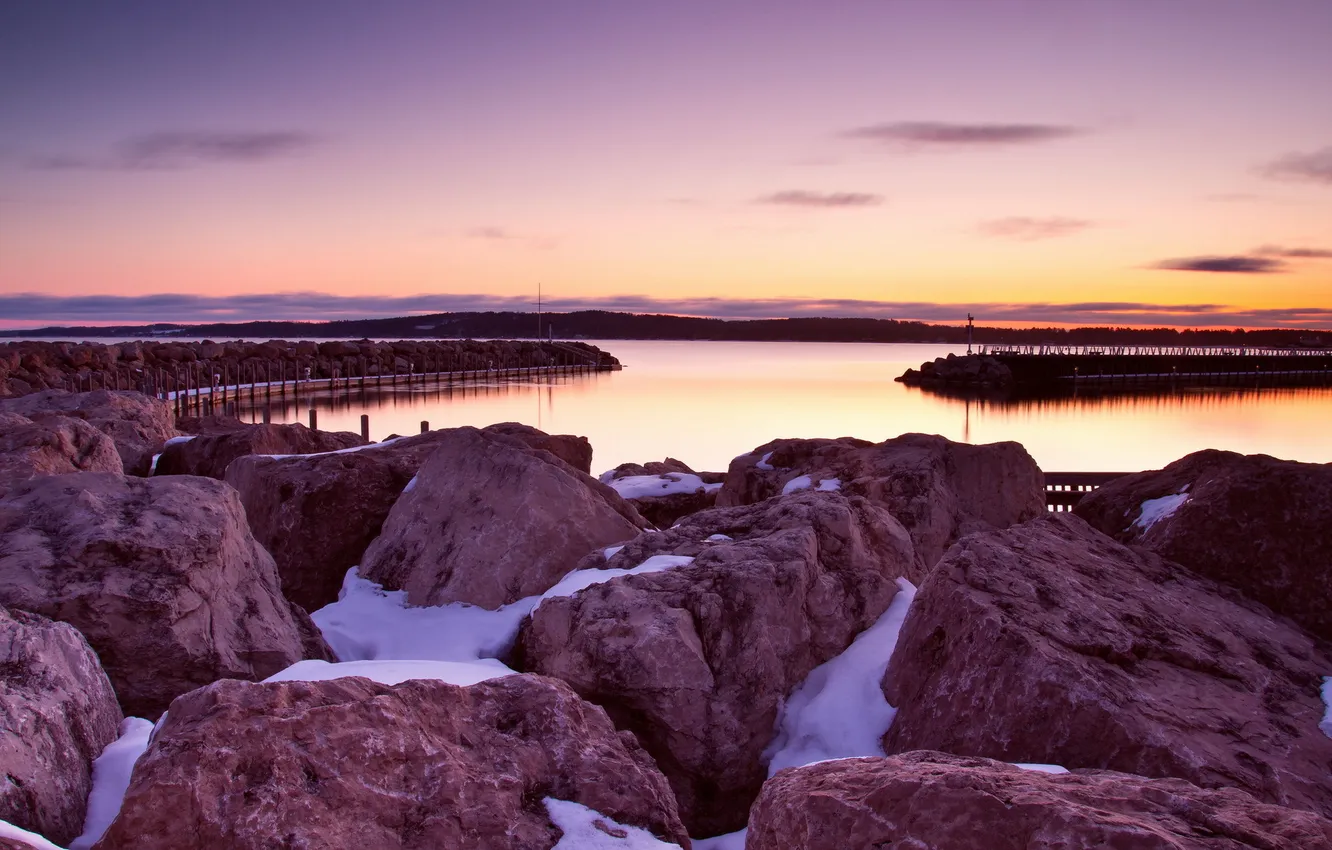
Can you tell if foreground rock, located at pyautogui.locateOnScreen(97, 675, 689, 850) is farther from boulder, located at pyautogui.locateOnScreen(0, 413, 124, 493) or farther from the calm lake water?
the calm lake water

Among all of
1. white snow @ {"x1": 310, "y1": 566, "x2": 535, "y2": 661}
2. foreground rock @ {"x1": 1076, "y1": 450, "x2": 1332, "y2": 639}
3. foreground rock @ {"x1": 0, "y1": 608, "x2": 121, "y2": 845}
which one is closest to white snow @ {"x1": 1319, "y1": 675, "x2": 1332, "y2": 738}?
foreground rock @ {"x1": 1076, "y1": 450, "x2": 1332, "y2": 639}

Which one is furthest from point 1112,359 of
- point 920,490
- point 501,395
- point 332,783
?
point 332,783

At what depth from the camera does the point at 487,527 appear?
6332 mm

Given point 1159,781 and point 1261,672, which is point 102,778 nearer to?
point 1159,781

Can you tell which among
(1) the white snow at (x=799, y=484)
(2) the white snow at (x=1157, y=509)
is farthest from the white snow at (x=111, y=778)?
(1) the white snow at (x=799, y=484)

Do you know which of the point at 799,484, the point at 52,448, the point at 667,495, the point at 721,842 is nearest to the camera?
the point at 721,842

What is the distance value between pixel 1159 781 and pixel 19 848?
3030 millimetres

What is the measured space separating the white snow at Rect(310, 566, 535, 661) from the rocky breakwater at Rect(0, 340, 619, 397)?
30.8m

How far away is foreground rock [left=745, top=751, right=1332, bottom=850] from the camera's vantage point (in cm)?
230

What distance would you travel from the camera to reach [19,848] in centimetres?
246

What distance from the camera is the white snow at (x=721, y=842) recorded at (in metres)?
4.41

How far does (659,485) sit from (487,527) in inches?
205

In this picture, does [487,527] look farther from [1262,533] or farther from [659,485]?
[659,485]

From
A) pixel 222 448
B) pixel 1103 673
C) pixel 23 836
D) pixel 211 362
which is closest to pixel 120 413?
pixel 222 448
